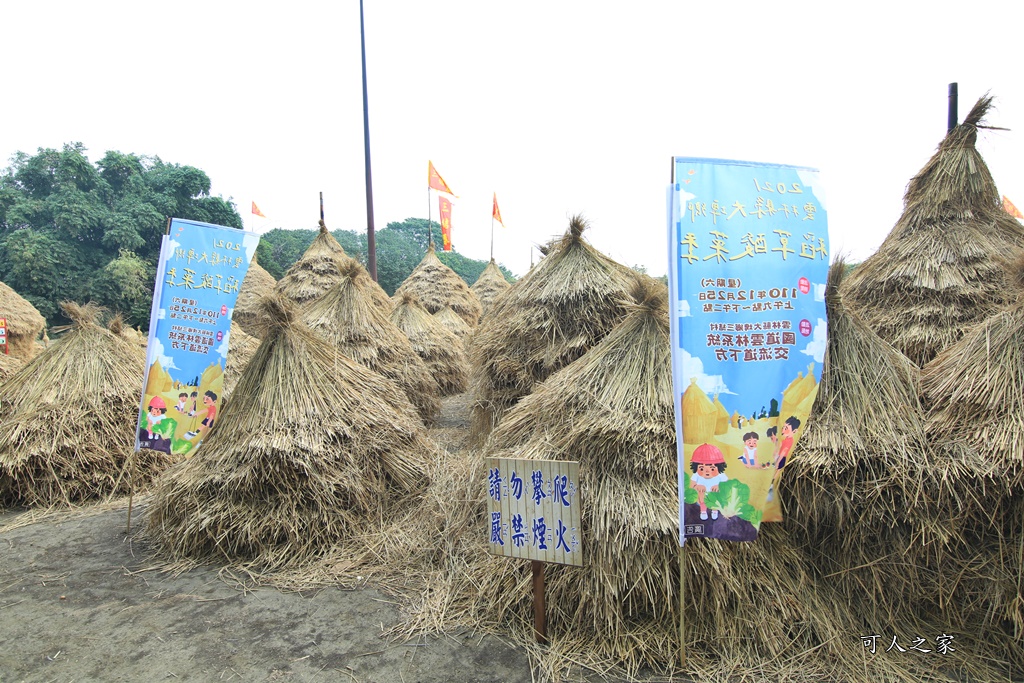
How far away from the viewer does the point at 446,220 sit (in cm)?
1911

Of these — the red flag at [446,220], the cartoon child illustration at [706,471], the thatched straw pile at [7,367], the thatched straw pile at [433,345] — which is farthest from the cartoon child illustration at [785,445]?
the red flag at [446,220]

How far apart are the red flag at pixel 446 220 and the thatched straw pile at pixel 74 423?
13.2m

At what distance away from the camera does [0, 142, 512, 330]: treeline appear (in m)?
21.3

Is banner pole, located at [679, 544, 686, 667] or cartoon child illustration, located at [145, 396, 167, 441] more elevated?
cartoon child illustration, located at [145, 396, 167, 441]

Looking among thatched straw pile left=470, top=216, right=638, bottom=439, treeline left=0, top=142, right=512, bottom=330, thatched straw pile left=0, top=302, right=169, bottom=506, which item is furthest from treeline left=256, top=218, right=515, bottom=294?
thatched straw pile left=470, top=216, right=638, bottom=439

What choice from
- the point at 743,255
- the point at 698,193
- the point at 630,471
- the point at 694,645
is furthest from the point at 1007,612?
the point at 698,193

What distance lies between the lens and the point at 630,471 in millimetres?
3326

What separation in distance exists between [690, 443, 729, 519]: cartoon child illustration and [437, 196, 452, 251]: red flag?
1689cm

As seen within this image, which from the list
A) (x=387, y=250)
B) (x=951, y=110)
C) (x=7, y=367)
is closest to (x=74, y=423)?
(x=7, y=367)

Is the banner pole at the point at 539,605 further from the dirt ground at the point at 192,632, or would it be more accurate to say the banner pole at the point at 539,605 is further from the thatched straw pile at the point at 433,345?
the thatched straw pile at the point at 433,345

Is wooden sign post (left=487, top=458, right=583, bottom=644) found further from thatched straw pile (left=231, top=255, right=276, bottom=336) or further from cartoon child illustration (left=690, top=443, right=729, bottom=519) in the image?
thatched straw pile (left=231, top=255, right=276, bottom=336)

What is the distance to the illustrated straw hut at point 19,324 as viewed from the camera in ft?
37.0

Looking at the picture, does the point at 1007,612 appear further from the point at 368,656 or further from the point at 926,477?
the point at 368,656

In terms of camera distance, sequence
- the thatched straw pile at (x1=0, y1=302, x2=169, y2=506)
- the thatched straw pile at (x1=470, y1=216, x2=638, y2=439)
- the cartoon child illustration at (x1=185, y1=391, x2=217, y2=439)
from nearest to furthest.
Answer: the cartoon child illustration at (x1=185, y1=391, x2=217, y2=439)
the thatched straw pile at (x1=0, y1=302, x2=169, y2=506)
the thatched straw pile at (x1=470, y1=216, x2=638, y2=439)
